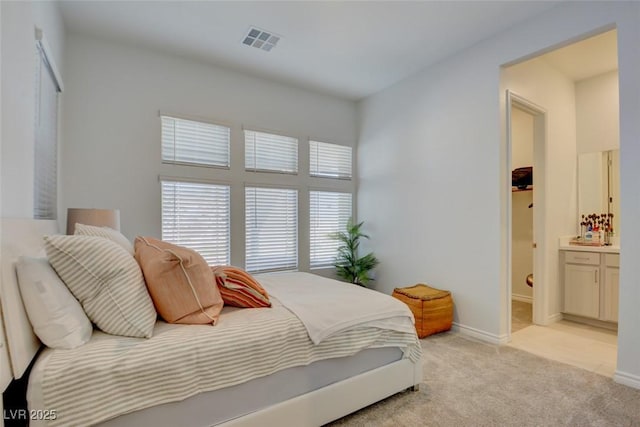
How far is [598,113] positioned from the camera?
3799 millimetres

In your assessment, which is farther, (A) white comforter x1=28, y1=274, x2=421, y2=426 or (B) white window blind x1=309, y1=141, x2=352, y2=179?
(B) white window blind x1=309, y1=141, x2=352, y2=179

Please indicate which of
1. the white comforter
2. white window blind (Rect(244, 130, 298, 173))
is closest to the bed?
the white comforter

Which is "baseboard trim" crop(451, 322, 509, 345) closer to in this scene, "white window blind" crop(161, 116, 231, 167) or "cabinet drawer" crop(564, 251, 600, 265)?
"cabinet drawer" crop(564, 251, 600, 265)

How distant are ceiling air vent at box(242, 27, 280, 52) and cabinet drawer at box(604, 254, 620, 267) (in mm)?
4155

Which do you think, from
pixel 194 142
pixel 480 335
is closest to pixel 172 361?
pixel 194 142

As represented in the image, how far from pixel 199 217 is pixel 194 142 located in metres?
0.86

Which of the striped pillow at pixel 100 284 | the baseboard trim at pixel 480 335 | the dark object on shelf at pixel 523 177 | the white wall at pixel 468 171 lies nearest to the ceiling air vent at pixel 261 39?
the white wall at pixel 468 171

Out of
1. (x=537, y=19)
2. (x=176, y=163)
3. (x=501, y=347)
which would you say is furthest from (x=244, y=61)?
(x=501, y=347)

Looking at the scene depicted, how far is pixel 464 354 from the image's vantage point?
110 inches

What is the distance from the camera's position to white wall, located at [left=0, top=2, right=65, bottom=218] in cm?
145

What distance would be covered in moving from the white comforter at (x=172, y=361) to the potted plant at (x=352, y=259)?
2.63 metres

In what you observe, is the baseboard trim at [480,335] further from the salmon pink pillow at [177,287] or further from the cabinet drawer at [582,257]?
the salmon pink pillow at [177,287]

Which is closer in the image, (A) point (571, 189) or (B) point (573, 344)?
(B) point (573, 344)

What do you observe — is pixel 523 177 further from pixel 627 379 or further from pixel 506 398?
pixel 506 398
